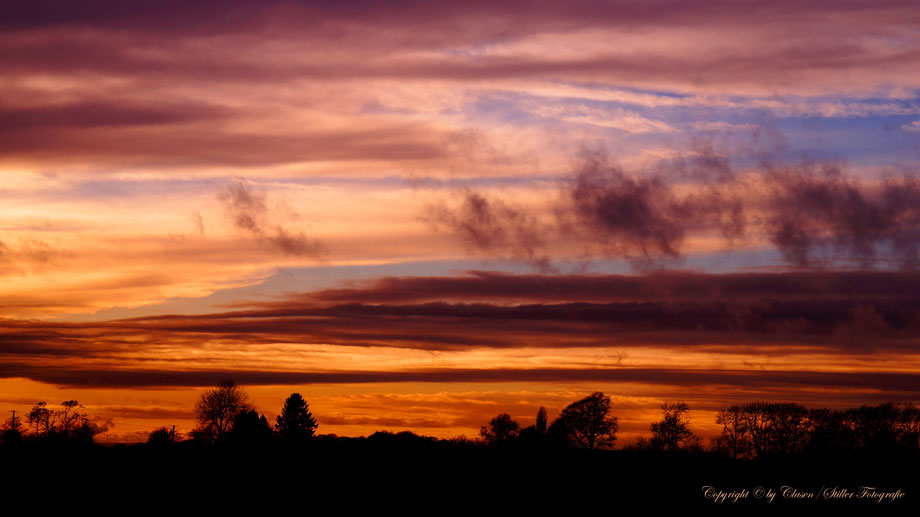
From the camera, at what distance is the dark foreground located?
75062mm

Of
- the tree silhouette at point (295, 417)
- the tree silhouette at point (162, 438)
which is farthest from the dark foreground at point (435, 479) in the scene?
the tree silhouette at point (295, 417)

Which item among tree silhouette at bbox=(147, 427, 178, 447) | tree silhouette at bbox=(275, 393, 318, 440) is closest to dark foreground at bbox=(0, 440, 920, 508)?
tree silhouette at bbox=(147, 427, 178, 447)

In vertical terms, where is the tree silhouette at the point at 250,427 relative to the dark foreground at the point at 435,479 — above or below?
above

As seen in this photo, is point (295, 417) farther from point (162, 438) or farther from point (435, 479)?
point (435, 479)

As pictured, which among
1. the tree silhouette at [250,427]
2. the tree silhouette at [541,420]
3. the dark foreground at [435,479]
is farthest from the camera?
the tree silhouette at [541,420]

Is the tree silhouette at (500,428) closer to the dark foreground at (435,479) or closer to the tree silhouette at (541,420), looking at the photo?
the tree silhouette at (541,420)

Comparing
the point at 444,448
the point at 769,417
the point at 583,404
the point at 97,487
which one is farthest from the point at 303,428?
the point at 97,487

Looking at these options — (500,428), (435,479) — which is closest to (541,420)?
(500,428)

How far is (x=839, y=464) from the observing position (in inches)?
3644

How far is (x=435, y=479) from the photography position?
83.0 m

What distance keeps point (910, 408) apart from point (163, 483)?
103 metres

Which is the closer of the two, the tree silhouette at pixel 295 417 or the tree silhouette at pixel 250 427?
the tree silhouette at pixel 250 427

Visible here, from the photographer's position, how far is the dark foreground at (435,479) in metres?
75.1

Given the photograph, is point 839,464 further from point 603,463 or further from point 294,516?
point 294,516
